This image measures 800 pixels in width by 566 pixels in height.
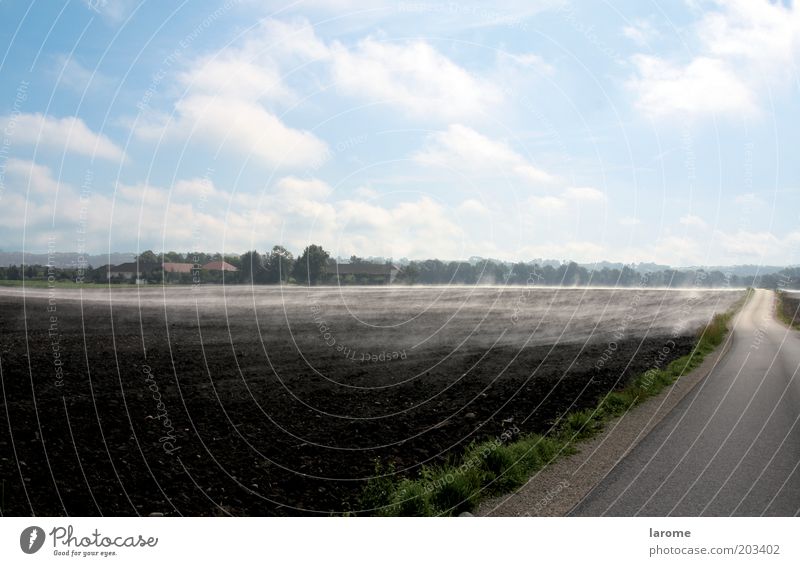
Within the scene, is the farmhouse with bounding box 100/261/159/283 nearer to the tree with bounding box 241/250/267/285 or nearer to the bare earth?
the bare earth

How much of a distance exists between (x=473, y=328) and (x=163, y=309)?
13.1 meters

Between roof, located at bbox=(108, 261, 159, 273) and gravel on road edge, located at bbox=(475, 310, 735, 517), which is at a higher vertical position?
roof, located at bbox=(108, 261, 159, 273)

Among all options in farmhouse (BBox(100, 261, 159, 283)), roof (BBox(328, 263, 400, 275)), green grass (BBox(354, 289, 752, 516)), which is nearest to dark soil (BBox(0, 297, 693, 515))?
green grass (BBox(354, 289, 752, 516))

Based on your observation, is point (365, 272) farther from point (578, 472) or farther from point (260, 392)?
point (578, 472)

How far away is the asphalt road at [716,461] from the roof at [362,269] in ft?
42.0

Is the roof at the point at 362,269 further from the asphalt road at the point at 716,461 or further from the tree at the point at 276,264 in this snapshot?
the asphalt road at the point at 716,461

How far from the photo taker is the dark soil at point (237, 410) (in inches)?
327

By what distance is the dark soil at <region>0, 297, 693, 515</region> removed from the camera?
327 inches

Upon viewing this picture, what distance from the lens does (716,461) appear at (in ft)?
27.6

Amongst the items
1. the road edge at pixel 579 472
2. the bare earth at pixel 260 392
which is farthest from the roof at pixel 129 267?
the road edge at pixel 579 472

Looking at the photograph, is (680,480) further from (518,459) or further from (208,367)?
(208,367)

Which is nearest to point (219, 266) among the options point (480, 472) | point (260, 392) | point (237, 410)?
point (260, 392)

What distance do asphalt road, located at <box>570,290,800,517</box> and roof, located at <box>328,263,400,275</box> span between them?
12803mm

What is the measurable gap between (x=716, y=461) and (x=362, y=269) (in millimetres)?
18733
